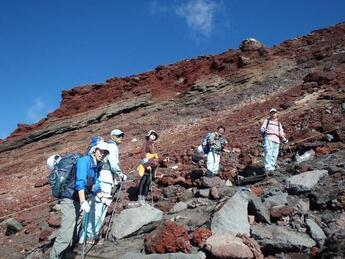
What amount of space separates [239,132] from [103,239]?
29.8 feet

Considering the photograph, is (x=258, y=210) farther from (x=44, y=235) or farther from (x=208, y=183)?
(x=44, y=235)

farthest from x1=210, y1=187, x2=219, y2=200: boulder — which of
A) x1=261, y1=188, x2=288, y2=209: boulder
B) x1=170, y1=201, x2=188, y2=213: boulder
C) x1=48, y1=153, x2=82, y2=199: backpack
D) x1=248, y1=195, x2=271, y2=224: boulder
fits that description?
x1=48, y1=153, x2=82, y2=199: backpack

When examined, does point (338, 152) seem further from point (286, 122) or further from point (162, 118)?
point (162, 118)

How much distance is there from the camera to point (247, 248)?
4.87m

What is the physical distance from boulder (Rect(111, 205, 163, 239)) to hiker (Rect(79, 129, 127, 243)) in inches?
10.8

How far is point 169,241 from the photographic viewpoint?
17.3 ft

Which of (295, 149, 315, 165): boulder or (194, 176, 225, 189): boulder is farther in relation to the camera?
(295, 149, 315, 165): boulder

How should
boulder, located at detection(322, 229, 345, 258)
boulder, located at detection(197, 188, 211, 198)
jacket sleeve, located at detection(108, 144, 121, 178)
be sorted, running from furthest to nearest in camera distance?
boulder, located at detection(197, 188, 211, 198), jacket sleeve, located at detection(108, 144, 121, 178), boulder, located at detection(322, 229, 345, 258)

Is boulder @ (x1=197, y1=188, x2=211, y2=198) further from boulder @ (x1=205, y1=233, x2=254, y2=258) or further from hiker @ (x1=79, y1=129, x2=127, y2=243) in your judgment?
boulder @ (x1=205, y1=233, x2=254, y2=258)

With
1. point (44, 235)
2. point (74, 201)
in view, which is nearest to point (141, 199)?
point (44, 235)

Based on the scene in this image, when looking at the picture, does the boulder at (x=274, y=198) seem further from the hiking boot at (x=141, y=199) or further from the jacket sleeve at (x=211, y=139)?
the jacket sleeve at (x=211, y=139)

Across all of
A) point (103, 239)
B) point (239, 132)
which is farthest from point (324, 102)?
point (103, 239)

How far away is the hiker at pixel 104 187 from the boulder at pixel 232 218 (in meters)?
1.85

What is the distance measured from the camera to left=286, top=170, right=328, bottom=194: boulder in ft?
22.0
